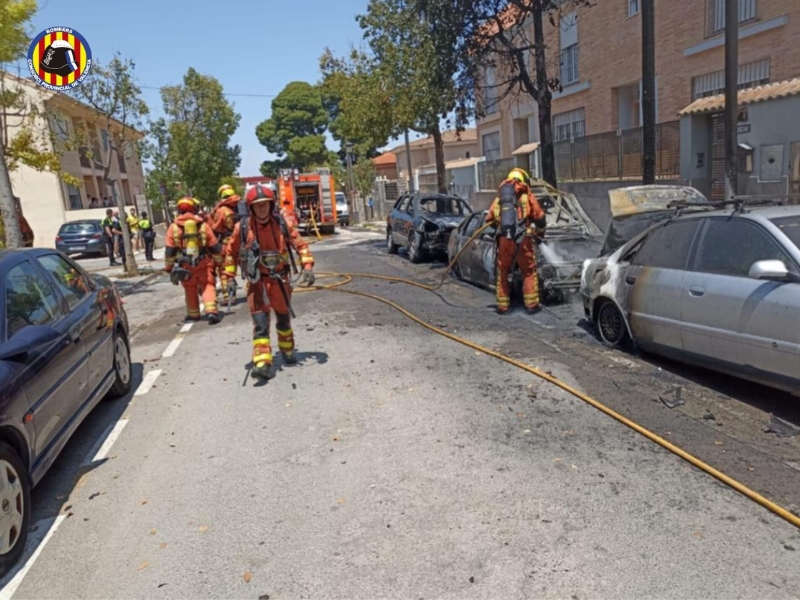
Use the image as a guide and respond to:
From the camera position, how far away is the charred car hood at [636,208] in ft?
26.0

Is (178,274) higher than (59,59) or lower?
lower

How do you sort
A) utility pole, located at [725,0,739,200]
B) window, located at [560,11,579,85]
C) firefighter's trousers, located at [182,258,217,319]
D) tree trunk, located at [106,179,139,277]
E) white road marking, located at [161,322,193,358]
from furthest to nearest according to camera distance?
1. window, located at [560,11,579,85]
2. tree trunk, located at [106,179,139,277]
3. firefighter's trousers, located at [182,258,217,319]
4. utility pole, located at [725,0,739,200]
5. white road marking, located at [161,322,193,358]

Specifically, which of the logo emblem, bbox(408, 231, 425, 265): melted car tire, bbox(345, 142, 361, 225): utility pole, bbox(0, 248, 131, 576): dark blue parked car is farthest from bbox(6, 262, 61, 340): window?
bbox(345, 142, 361, 225): utility pole

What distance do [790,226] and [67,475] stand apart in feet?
18.5

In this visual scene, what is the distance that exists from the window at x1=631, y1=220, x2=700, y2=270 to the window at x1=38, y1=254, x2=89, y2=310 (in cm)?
518

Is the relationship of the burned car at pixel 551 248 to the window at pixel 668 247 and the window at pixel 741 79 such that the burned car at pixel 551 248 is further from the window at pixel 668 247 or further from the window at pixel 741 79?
the window at pixel 741 79

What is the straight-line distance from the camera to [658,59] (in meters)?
17.8

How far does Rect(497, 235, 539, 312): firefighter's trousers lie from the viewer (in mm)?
8836

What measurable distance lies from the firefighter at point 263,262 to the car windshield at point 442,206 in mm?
9583

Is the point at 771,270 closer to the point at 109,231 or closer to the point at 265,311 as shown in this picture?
the point at 265,311

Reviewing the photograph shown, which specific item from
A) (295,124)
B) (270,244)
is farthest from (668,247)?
(295,124)

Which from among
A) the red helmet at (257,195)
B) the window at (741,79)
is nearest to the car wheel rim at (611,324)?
the red helmet at (257,195)

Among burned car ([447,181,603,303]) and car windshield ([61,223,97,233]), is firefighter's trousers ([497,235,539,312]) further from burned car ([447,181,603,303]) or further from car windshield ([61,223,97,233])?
car windshield ([61,223,97,233])

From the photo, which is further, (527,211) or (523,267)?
(523,267)
